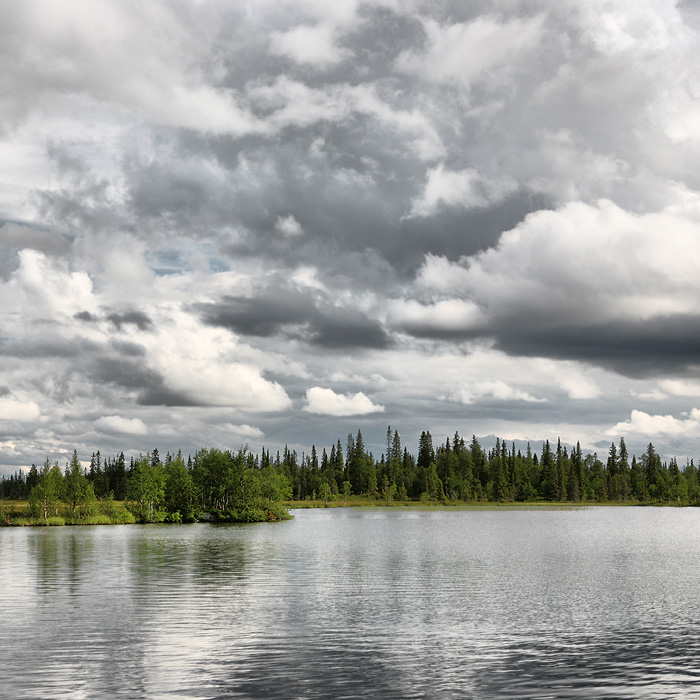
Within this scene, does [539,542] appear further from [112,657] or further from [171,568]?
[112,657]

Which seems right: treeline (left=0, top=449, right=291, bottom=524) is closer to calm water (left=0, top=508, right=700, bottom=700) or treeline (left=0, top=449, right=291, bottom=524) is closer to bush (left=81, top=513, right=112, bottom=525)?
bush (left=81, top=513, right=112, bottom=525)

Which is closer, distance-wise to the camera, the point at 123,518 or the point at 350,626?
the point at 350,626

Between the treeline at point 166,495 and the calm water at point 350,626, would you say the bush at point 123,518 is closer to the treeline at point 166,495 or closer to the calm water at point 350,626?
the treeline at point 166,495

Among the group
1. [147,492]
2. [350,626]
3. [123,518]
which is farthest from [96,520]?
[350,626]

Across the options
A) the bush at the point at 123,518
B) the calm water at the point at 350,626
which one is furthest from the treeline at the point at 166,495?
the calm water at the point at 350,626

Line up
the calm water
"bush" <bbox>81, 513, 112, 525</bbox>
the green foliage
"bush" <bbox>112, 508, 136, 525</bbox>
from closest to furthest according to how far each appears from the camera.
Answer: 1. the calm water
2. "bush" <bbox>81, 513, 112, 525</bbox>
3. "bush" <bbox>112, 508, 136, 525</bbox>
4. the green foliage

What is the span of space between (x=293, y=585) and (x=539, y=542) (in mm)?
58149

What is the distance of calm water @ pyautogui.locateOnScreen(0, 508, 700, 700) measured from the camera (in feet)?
96.4

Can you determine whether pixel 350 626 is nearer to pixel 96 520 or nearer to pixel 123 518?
pixel 123 518

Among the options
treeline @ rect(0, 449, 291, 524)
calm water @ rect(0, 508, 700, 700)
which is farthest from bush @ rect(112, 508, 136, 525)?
calm water @ rect(0, 508, 700, 700)

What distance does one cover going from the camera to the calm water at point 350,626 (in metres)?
29.4

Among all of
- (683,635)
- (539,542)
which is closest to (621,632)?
(683,635)

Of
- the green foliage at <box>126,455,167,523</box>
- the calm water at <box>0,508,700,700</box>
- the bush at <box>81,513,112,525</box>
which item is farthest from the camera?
the green foliage at <box>126,455,167,523</box>

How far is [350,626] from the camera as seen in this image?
41562 mm
